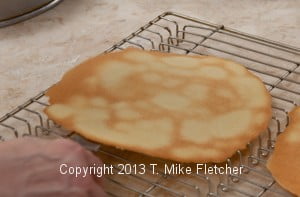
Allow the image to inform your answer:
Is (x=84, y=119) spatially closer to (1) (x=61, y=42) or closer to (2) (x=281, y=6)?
(1) (x=61, y=42)

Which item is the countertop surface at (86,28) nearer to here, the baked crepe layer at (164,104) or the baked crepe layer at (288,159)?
the baked crepe layer at (164,104)

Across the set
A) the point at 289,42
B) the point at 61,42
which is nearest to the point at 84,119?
the point at 61,42

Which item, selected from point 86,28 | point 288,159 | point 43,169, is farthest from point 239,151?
point 86,28

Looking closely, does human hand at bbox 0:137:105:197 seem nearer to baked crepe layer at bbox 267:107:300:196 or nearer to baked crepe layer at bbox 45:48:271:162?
baked crepe layer at bbox 45:48:271:162

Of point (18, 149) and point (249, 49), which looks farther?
point (249, 49)

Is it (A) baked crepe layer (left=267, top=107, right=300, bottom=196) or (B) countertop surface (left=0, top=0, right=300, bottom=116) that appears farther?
(B) countertop surface (left=0, top=0, right=300, bottom=116)

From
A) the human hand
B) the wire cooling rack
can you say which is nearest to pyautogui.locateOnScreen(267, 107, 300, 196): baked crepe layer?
the wire cooling rack
